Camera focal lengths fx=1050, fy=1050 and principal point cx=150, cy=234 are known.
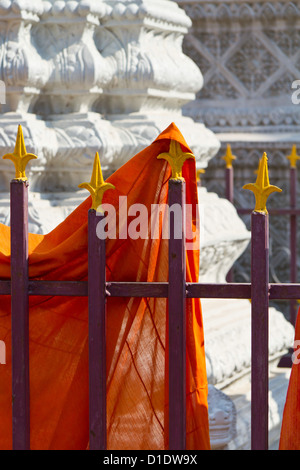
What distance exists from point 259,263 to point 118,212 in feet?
1.51

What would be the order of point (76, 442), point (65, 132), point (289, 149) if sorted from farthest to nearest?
1. point (289, 149)
2. point (65, 132)
3. point (76, 442)

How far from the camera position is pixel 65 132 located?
414 cm

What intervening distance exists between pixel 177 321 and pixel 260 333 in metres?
0.22

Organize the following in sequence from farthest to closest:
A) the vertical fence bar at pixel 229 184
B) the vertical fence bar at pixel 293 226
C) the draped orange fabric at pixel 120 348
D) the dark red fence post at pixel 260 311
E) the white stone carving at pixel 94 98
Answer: the vertical fence bar at pixel 293 226 → the vertical fence bar at pixel 229 184 → the white stone carving at pixel 94 98 → the draped orange fabric at pixel 120 348 → the dark red fence post at pixel 260 311

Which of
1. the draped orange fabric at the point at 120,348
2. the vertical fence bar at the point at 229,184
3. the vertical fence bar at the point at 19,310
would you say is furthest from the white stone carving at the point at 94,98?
the vertical fence bar at the point at 229,184

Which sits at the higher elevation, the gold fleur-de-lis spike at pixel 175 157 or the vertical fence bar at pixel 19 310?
the gold fleur-de-lis spike at pixel 175 157

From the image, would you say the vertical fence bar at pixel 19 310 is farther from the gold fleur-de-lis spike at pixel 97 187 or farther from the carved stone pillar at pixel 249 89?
the carved stone pillar at pixel 249 89

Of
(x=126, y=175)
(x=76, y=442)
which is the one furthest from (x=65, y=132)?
(x=76, y=442)

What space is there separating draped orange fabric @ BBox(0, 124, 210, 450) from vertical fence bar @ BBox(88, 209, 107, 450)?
12 cm

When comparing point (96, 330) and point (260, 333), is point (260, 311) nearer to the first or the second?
point (260, 333)

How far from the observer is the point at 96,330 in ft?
9.01

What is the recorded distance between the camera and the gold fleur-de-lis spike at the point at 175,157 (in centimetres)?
276

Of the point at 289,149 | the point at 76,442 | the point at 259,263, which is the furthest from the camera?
the point at 289,149
